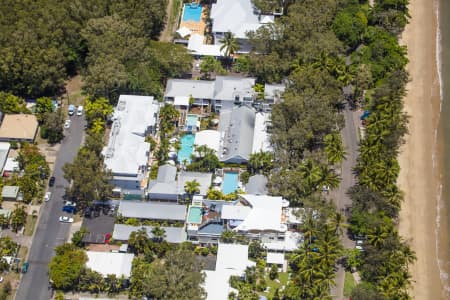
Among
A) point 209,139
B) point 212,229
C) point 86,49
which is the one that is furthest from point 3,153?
point 212,229

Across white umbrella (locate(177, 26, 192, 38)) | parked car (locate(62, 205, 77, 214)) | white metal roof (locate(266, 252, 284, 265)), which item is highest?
white umbrella (locate(177, 26, 192, 38))

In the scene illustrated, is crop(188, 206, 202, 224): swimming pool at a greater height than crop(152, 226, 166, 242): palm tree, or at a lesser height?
greater

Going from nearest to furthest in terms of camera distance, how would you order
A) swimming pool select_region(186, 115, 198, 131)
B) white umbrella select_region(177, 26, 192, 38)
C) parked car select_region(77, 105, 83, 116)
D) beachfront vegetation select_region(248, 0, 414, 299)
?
beachfront vegetation select_region(248, 0, 414, 299), swimming pool select_region(186, 115, 198, 131), parked car select_region(77, 105, 83, 116), white umbrella select_region(177, 26, 192, 38)

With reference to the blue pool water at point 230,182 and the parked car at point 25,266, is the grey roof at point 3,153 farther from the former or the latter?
the blue pool water at point 230,182

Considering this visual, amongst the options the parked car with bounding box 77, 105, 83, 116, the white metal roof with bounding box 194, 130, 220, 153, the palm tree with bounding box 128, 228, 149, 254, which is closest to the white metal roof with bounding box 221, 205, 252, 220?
the palm tree with bounding box 128, 228, 149, 254

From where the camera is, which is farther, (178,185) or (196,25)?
(196,25)

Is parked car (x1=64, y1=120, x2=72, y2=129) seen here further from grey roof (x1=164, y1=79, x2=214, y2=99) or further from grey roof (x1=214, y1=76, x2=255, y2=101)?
grey roof (x1=214, y1=76, x2=255, y2=101)

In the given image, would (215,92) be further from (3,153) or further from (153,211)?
(3,153)
